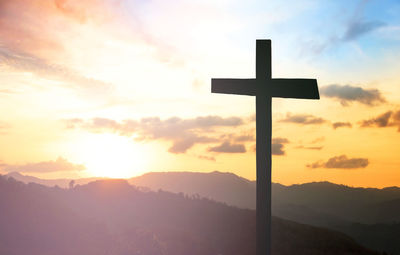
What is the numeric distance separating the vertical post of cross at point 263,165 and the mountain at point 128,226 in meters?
18.3

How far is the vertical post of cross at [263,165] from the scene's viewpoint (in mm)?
9758

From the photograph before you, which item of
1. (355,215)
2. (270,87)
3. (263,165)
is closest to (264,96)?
(270,87)

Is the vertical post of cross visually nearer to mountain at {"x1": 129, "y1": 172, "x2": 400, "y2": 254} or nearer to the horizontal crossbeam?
the horizontal crossbeam

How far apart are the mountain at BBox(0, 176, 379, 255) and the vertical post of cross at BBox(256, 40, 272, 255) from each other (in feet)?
60.0

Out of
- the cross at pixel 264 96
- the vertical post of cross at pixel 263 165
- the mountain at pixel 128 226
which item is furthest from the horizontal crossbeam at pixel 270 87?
the mountain at pixel 128 226

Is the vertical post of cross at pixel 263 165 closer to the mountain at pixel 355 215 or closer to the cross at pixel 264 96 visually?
the cross at pixel 264 96

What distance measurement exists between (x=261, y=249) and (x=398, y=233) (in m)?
55.7

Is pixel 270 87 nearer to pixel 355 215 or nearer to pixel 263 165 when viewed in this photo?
pixel 263 165

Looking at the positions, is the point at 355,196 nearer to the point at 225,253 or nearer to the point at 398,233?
the point at 398,233

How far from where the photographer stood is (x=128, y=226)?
3484 centimetres

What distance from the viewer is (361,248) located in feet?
102

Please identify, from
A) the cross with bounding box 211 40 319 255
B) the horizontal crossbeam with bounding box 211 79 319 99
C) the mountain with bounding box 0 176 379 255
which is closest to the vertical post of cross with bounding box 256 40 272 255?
the cross with bounding box 211 40 319 255

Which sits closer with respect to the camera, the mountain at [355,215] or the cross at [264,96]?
the cross at [264,96]

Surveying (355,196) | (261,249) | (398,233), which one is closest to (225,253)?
(261,249)
